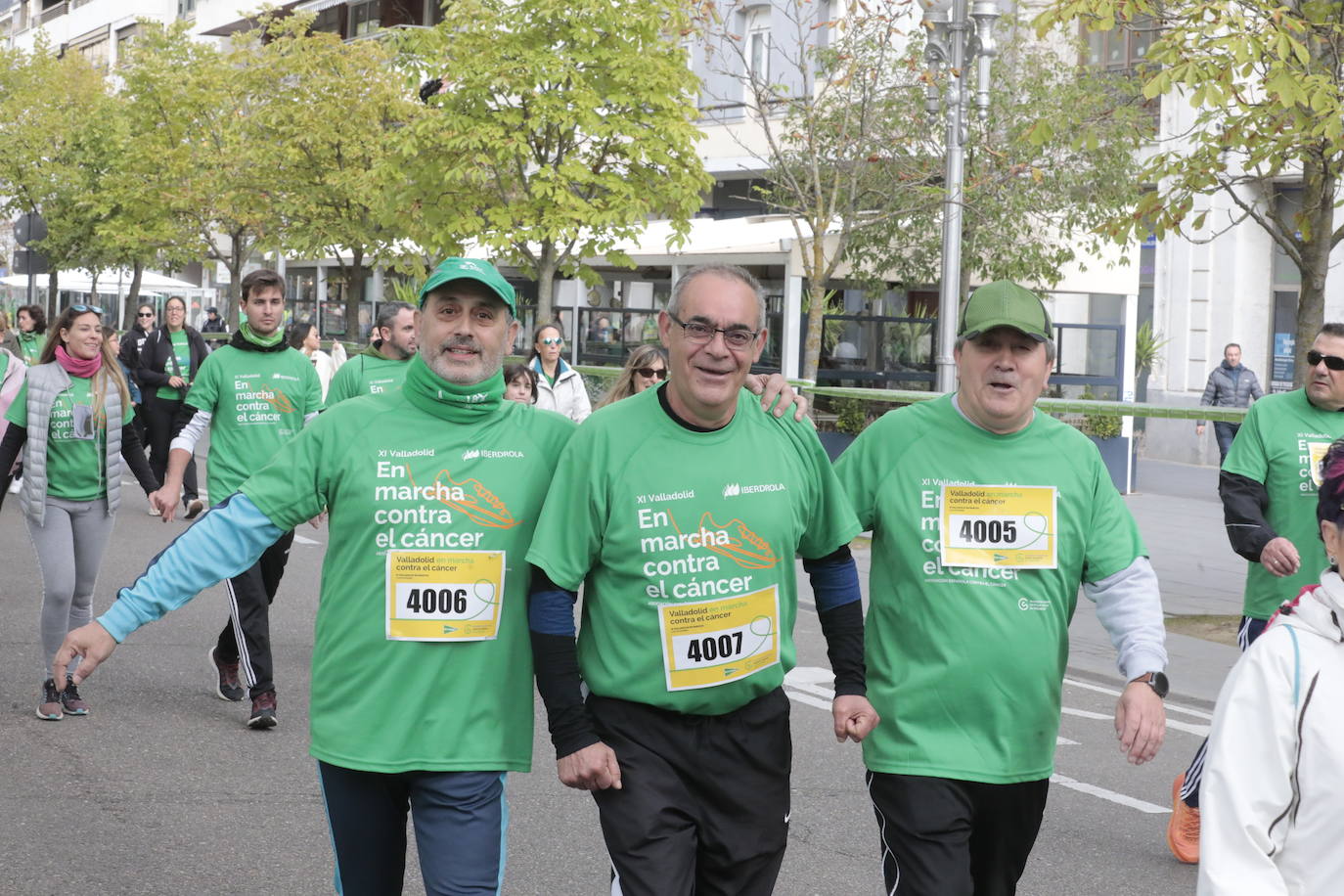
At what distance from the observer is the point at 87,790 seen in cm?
657

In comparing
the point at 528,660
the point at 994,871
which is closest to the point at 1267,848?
the point at 994,871

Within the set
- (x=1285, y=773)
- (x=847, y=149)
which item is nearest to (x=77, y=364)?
(x=1285, y=773)

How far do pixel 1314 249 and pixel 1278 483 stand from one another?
251 inches

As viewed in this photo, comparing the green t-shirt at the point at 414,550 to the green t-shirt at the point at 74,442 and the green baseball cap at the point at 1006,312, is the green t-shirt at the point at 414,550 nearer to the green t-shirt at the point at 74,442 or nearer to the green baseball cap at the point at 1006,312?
the green baseball cap at the point at 1006,312

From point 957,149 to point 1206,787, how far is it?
13837 millimetres

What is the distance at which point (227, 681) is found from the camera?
8453mm

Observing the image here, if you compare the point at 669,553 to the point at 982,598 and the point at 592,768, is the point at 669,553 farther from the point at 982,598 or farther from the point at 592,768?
the point at 982,598

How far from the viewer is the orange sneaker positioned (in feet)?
19.8

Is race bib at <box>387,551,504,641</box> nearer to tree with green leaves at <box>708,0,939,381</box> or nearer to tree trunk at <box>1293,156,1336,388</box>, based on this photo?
tree trunk at <box>1293,156,1336,388</box>

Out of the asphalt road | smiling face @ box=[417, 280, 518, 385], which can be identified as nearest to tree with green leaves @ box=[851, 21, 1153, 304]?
the asphalt road

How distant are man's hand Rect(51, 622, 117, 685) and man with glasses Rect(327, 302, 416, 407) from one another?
477 cm

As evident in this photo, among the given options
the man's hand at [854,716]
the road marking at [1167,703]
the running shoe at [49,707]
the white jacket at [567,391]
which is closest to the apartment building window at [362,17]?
the white jacket at [567,391]

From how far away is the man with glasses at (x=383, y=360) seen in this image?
27.6 ft

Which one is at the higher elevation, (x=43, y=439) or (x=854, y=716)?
(x=43, y=439)
